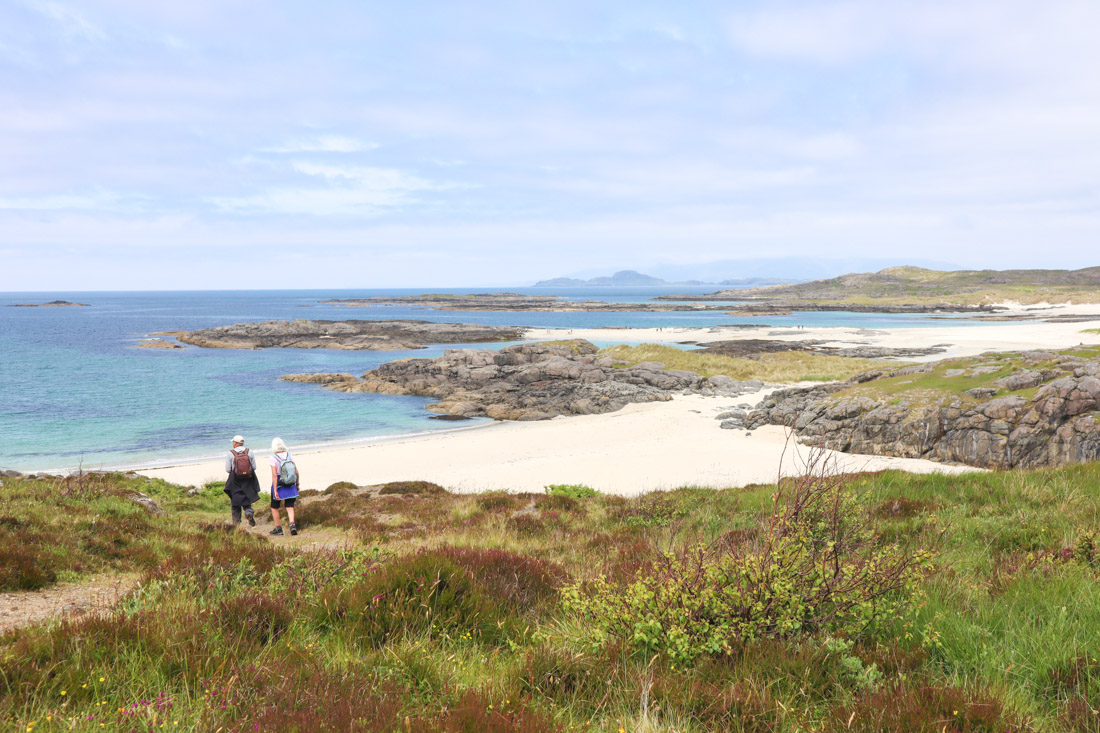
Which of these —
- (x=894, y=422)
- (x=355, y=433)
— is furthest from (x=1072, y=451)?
(x=355, y=433)

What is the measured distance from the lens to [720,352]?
61.8m

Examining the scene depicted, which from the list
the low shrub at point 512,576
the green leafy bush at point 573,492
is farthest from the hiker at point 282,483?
the low shrub at point 512,576

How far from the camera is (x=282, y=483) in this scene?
12.1m

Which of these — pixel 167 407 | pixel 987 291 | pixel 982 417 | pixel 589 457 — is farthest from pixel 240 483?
pixel 987 291

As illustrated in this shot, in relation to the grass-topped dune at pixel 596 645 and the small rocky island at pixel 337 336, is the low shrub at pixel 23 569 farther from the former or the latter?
the small rocky island at pixel 337 336

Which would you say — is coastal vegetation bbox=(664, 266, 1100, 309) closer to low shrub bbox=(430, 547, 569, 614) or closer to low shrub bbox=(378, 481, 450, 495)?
low shrub bbox=(378, 481, 450, 495)

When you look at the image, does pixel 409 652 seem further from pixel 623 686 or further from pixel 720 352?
pixel 720 352

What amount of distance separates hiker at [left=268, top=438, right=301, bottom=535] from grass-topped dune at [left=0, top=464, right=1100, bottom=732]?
573 centimetres

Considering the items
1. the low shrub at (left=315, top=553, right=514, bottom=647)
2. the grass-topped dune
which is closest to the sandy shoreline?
the grass-topped dune

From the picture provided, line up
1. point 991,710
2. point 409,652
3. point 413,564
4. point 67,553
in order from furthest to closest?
point 67,553
point 413,564
point 409,652
point 991,710

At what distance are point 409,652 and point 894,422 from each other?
23148mm

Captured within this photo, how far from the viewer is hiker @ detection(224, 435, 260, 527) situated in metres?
13.3

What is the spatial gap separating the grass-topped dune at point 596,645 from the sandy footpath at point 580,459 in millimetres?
11900

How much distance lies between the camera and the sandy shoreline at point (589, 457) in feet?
66.0
